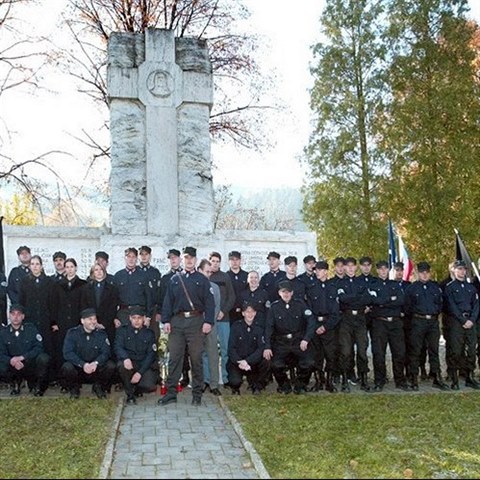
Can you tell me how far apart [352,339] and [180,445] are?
4155mm

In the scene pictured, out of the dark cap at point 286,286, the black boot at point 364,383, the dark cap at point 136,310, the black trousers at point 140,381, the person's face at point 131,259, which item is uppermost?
the person's face at point 131,259

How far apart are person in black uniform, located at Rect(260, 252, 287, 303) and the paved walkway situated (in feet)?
7.41

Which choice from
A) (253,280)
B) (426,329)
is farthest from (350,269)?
(253,280)

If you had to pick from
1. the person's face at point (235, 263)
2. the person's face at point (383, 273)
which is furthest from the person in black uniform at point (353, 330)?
the person's face at point (235, 263)

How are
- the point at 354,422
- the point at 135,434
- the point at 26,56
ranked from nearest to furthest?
the point at 135,434 → the point at 354,422 → the point at 26,56

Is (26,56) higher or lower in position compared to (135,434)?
higher

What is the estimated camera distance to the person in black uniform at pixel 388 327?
9.58 metres

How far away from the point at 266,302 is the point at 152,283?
65.4 inches

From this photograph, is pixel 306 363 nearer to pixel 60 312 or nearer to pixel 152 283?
pixel 152 283

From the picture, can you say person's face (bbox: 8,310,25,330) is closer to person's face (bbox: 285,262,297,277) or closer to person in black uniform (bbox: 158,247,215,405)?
person in black uniform (bbox: 158,247,215,405)

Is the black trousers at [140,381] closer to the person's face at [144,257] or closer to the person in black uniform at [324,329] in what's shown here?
the person's face at [144,257]

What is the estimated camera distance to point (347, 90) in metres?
21.1

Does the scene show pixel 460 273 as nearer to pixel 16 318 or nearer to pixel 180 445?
pixel 180 445

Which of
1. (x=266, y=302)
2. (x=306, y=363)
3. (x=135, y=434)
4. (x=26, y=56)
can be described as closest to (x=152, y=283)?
(x=266, y=302)
